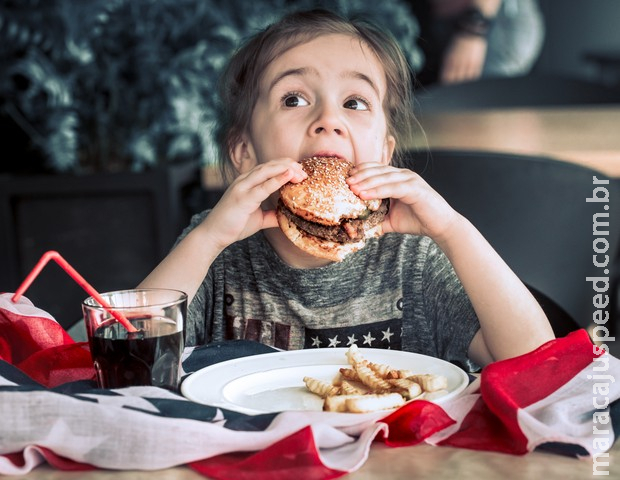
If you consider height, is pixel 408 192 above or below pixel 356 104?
below

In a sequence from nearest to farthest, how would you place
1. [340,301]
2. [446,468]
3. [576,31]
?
[446,468] → [340,301] → [576,31]

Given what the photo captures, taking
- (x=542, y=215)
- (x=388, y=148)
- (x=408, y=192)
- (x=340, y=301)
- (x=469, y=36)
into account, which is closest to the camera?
(x=408, y=192)

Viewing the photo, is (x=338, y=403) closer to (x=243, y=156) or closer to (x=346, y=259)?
(x=346, y=259)

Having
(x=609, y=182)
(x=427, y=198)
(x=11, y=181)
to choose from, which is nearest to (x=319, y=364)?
(x=427, y=198)

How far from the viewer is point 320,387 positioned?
0.94 m

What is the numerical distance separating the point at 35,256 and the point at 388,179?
93.8 inches

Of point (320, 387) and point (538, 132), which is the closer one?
point (320, 387)

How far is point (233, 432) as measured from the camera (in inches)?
30.4

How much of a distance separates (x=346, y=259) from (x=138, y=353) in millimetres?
717

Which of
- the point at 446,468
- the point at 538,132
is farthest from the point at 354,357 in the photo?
the point at 538,132

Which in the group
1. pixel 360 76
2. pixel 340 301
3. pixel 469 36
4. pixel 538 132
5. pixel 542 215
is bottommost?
pixel 340 301

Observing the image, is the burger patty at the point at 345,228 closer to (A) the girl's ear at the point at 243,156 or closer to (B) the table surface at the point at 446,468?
(A) the girl's ear at the point at 243,156

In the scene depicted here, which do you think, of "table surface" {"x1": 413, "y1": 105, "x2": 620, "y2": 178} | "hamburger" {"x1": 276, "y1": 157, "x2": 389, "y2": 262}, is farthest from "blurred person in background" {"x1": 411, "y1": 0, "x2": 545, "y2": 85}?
"hamburger" {"x1": 276, "y1": 157, "x2": 389, "y2": 262}

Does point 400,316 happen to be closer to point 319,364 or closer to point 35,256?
point 319,364
